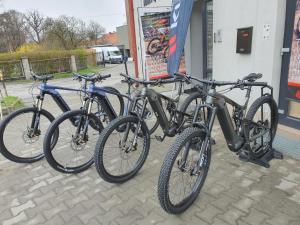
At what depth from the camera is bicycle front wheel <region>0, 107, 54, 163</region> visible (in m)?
3.53

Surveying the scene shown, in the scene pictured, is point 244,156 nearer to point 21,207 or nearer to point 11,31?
point 21,207

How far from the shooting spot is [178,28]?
16.9 ft

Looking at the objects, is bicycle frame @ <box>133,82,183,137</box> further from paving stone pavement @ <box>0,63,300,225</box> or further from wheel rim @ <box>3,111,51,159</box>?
wheel rim @ <box>3,111,51,159</box>

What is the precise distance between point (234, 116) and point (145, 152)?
3.69 ft

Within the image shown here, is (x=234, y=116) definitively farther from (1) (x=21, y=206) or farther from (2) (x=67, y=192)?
(1) (x=21, y=206)

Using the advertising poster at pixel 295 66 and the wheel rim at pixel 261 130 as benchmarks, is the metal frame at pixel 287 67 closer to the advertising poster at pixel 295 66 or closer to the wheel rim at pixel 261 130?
the advertising poster at pixel 295 66

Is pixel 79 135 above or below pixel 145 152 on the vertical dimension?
above

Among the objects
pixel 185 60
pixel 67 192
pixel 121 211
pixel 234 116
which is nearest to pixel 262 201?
pixel 234 116

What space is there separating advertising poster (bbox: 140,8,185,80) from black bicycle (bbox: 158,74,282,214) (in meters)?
2.81

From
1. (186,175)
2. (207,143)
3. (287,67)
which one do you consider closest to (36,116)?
(186,175)

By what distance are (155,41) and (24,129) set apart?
339cm

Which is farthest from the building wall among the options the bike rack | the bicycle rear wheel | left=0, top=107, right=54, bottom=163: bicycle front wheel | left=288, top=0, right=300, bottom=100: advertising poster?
left=0, top=107, right=54, bottom=163: bicycle front wheel

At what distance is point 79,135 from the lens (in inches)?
130

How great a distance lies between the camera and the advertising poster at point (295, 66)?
3693 millimetres
